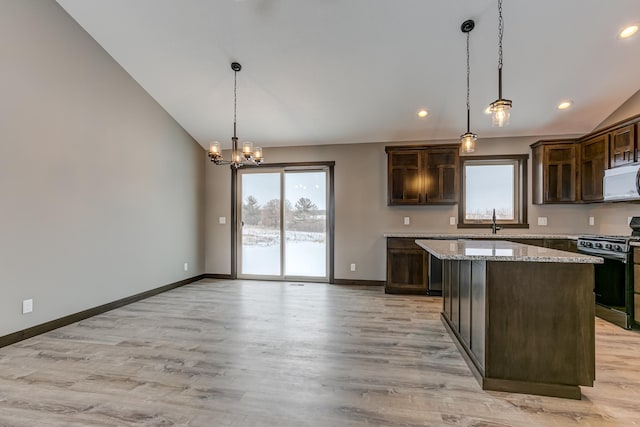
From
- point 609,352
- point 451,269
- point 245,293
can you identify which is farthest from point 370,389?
point 245,293

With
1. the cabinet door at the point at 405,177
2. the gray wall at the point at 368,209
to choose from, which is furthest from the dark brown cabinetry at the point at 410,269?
the cabinet door at the point at 405,177

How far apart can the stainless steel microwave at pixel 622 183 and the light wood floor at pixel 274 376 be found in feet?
4.94

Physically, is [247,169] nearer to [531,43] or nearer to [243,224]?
[243,224]

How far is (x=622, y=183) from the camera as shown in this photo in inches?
146

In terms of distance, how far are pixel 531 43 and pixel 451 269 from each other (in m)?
2.54

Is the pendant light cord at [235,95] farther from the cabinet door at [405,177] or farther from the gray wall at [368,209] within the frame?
the cabinet door at [405,177]

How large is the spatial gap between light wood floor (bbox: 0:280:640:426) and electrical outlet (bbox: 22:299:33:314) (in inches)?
11.0

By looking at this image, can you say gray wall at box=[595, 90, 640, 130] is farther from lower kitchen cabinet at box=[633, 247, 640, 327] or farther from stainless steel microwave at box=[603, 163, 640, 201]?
lower kitchen cabinet at box=[633, 247, 640, 327]

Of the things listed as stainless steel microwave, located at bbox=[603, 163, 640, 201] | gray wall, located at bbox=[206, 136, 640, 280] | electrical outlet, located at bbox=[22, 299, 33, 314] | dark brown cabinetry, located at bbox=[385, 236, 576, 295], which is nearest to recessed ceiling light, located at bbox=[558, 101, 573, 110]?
gray wall, located at bbox=[206, 136, 640, 280]

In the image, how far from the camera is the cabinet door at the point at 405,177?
16.4 ft

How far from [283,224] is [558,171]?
14.4 ft

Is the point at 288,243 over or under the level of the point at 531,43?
under

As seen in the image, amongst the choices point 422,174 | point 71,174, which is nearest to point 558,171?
point 422,174

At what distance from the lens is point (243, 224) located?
19.4 feet
